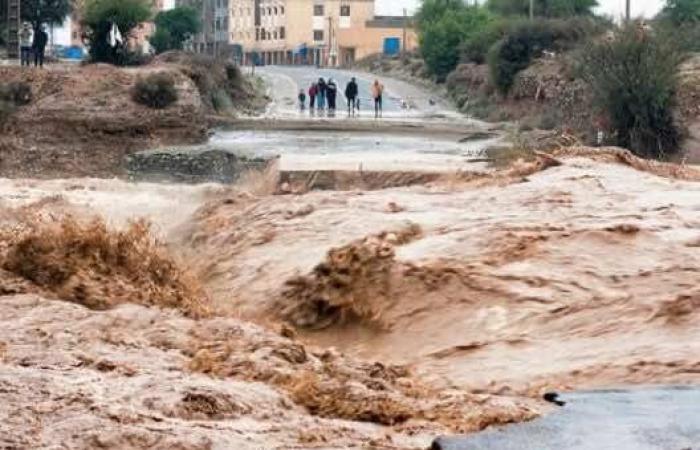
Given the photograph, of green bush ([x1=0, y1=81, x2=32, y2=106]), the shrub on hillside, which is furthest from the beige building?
green bush ([x1=0, y1=81, x2=32, y2=106])

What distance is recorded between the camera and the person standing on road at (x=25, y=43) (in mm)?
54375

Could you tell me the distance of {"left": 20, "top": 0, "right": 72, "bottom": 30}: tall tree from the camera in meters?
62.5

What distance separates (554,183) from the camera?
1984 cm

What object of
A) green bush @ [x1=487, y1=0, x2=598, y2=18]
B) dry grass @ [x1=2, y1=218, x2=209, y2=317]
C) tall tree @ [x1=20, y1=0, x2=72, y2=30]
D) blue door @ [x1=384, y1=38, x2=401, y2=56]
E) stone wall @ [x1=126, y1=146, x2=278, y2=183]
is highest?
green bush @ [x1=487, y1=0, x2=598, y2=18]

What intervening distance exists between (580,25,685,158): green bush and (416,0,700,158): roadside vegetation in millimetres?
23

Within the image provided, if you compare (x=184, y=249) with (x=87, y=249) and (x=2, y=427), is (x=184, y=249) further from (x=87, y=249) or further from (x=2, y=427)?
(x=2, y=427)

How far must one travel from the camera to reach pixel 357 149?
35.6 meters

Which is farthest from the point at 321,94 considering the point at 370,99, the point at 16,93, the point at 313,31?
the point at 313,31

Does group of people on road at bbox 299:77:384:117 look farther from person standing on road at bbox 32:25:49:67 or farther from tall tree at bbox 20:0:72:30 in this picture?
tall tree at bbox 20:0:72:30

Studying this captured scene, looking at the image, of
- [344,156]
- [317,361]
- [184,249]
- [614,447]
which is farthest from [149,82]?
[614,447]

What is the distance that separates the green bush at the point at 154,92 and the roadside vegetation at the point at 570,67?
9.86 m

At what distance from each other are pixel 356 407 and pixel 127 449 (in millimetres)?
1951

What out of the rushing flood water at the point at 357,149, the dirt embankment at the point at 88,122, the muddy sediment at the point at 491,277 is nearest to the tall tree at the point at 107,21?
the dirt embankment at the point at 88,122

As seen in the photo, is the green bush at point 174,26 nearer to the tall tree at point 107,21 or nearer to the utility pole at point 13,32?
the tall tree at point 107,21
